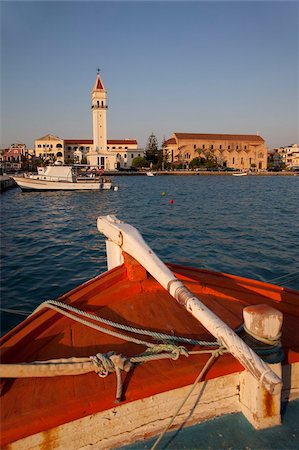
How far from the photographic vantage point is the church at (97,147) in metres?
86.6

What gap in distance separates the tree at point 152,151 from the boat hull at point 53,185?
61.3 metres

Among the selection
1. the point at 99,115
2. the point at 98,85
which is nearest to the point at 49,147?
the point at 99,115

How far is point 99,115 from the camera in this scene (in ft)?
285

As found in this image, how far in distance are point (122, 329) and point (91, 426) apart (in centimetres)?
97

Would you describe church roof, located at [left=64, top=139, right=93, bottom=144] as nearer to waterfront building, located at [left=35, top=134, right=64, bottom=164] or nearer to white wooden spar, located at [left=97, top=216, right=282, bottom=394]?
waterfront building, located at [left=35, top=134, right=64, bottom=164]

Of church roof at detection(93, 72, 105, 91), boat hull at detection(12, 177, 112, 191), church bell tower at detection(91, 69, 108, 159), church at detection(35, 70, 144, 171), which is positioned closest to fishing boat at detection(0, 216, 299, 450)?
boat hull at detection(12, 177, 112, 191)

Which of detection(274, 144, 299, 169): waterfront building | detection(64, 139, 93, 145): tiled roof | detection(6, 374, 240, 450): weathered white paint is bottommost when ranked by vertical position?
detection(6, 374, 240, 450): weathered white paint

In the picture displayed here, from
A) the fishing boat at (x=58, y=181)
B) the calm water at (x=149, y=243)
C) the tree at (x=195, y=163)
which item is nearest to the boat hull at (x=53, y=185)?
the fishing boat at (x=58, y=181)

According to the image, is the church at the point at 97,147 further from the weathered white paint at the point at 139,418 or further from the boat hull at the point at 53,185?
the weathered white paint at the point at 139,418

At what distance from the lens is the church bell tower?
8631cm

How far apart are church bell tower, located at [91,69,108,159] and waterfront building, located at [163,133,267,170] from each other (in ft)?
68.2

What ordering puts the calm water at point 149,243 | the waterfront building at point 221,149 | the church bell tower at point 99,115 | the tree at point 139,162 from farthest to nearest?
1. the waterfront building at point 221,149
2. the tree at point 139,162
3. the church bell tower at point 99,115
4. the calm water at point 149,243

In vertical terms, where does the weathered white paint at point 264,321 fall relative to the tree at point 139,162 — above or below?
below

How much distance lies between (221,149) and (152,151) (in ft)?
73.6
